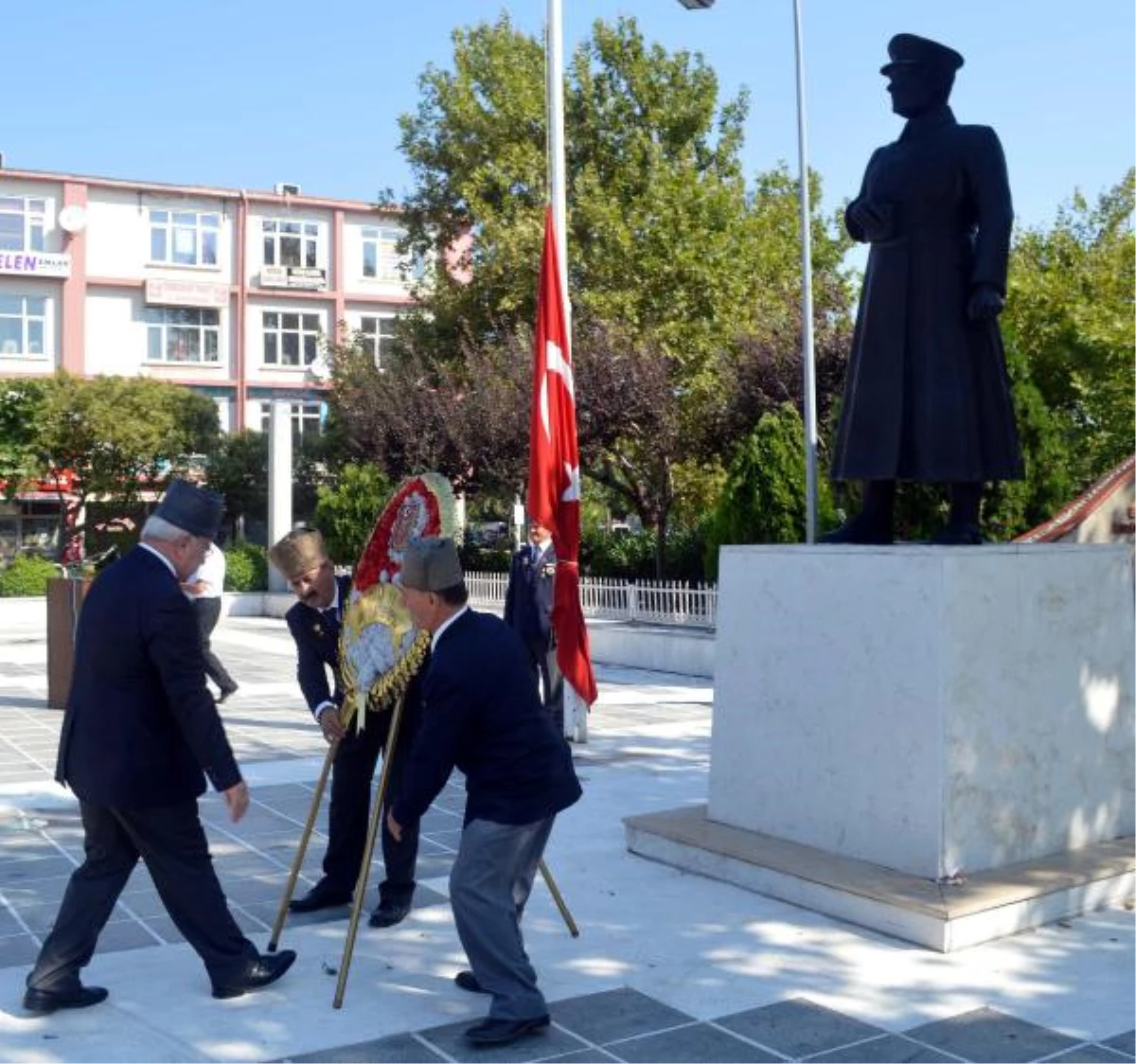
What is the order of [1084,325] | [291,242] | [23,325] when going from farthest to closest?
[291,242]
[23,325]
[1084,325]

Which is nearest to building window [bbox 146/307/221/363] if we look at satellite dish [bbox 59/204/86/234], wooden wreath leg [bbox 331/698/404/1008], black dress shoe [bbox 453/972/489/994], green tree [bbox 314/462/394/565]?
satellite dish [bbox 59/204/86/234]

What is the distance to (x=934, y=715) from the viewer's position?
17.8 ft

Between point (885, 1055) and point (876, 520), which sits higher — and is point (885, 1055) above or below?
below

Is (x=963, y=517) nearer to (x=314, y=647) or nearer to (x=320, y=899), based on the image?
(x=314, y=647)

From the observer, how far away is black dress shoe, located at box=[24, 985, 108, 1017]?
175 inches

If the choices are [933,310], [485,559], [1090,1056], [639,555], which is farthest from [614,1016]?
[485,559]

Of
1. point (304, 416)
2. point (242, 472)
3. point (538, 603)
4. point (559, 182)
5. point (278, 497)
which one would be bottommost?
point (538, 603)

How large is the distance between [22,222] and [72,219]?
1.60 metres

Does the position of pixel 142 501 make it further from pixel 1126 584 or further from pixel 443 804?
pixel 1126 584

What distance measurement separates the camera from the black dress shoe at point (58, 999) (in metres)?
4.46

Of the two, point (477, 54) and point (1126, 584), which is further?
point (477, 54)

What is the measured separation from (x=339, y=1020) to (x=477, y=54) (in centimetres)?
2786

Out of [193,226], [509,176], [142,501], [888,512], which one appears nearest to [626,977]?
[888,512]

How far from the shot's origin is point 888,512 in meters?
6.37
